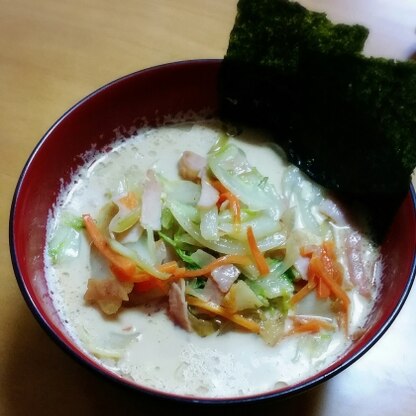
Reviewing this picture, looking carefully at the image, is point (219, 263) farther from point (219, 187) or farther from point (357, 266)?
point (357, 266)

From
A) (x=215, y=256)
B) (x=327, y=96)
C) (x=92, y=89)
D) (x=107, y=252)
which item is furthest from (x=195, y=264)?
(x=92, y=89)

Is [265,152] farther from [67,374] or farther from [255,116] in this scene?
[67,374]

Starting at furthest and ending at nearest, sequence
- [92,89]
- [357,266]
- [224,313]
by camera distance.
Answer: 1. [92,89]
2. [357,266]
3. [224,313]

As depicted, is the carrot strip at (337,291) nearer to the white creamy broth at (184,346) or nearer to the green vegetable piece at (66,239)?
the white creamy broth at (184,346)

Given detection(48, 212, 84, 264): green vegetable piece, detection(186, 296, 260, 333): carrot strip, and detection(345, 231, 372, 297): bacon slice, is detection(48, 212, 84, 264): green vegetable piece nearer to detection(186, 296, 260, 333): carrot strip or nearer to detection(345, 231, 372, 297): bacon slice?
detection(186, 296, 260, 333): carrot strip

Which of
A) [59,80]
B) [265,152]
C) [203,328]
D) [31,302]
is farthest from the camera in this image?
[59,80]

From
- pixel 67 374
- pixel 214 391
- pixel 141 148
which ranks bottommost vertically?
pixel 67 374

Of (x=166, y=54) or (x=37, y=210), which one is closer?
Result: (x=37, y=210)

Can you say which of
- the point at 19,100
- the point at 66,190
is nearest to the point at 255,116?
the point at 66,190
